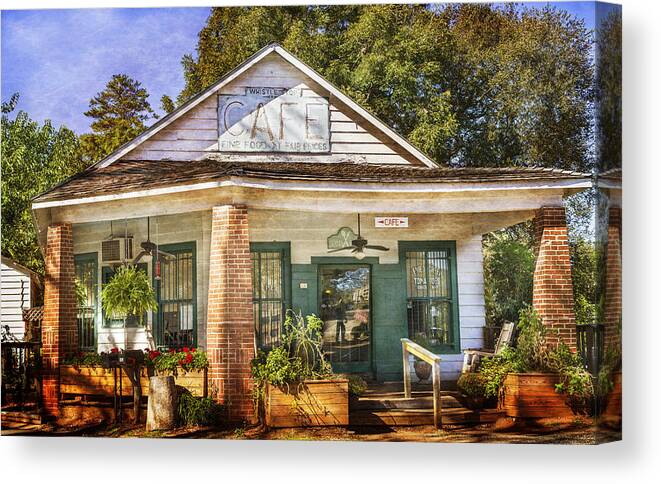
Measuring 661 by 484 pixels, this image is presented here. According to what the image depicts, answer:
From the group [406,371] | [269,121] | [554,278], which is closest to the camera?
[554,278]

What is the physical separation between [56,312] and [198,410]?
2633mm

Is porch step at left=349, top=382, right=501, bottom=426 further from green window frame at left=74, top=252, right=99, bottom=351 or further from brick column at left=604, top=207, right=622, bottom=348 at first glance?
green window frame at left=74, top=252, right=99, bottom=351

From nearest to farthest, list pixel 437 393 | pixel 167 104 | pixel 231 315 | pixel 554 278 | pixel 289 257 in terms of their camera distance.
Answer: pixel 231 315
pixel 554 278
pixel 437 393
pixel 289 257
pixel 167 104

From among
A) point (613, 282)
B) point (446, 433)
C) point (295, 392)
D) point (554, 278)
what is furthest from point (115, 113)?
point (613, 282)

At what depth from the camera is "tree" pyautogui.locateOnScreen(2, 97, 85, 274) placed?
13109 millimetres

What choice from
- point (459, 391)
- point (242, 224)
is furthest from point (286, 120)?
point (459, 391)

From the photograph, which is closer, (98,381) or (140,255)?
(98,381)

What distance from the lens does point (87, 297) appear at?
13062mm

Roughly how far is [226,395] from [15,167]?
15.1ft

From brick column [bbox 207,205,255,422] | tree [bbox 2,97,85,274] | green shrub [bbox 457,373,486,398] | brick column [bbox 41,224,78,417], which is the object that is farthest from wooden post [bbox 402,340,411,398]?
tree [bbox 2,97,85,274]

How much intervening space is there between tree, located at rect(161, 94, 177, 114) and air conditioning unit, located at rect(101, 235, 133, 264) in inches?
75.8

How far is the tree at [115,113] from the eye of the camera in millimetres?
12969

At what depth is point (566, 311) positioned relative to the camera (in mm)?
12031

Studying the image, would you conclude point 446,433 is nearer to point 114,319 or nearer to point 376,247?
point 376,247
